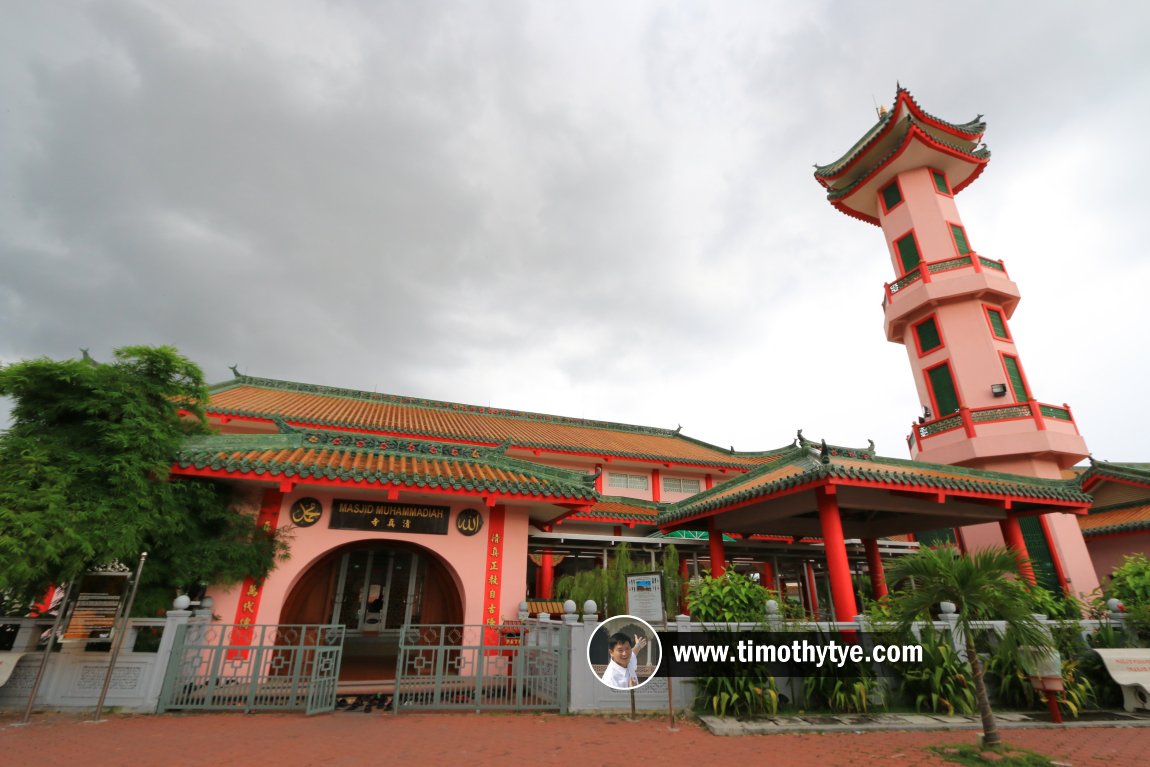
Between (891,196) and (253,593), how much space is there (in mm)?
26148

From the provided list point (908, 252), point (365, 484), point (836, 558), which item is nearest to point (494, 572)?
point (365, 484)

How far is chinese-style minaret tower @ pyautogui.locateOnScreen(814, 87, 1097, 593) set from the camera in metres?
16.1

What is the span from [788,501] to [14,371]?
1376cm

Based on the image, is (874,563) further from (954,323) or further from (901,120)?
(901,120)

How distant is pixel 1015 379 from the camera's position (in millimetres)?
17766

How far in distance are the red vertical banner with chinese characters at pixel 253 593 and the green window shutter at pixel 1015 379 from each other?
22.0 meters

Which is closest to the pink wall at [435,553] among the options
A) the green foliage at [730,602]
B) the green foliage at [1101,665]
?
the green foliage at [730,602]

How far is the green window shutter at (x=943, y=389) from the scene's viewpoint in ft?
59.9

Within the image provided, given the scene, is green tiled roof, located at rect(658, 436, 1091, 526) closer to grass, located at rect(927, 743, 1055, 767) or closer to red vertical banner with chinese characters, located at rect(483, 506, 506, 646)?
grass, located at rect(927, 743, 1055, 767)

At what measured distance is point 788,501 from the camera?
11.4 meters

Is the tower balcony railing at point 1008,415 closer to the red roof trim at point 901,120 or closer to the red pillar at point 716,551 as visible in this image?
the red pillar at point 716,551

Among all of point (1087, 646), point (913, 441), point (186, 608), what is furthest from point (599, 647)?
point (913, 441)

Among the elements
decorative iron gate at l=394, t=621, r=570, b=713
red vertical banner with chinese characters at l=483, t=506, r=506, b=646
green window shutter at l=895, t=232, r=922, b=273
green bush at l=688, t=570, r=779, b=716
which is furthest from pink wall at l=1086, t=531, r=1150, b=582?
red vertical banner with chinese characters at l=483, t=506, r=506, b=646

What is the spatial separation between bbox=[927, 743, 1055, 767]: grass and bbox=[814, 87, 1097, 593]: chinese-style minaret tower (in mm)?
8424
